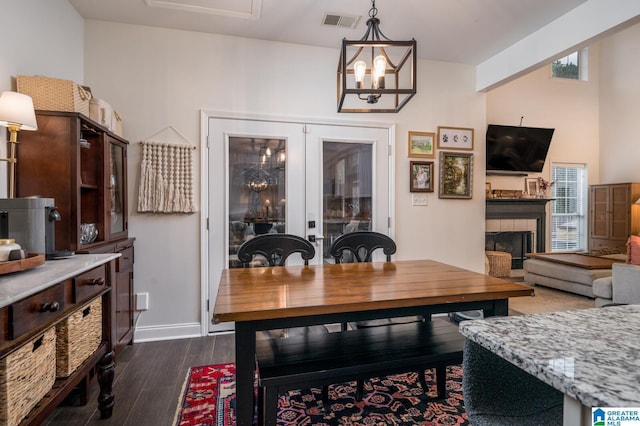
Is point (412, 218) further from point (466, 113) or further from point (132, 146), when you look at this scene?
point (132, 146)

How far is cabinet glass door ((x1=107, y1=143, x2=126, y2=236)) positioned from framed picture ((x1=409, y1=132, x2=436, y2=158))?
9.63 ft

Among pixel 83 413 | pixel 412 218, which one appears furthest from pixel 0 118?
pixel 412 218

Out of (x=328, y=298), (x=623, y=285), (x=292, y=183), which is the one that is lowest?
(x=623, y=285)

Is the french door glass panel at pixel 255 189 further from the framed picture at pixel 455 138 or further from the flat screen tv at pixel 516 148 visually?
the flat screen tv at pixel 516 148

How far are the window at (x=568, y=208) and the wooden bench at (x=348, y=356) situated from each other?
20.5 ft

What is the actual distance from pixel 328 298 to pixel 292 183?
205 cm

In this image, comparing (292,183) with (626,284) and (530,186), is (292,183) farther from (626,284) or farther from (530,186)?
(530,186)

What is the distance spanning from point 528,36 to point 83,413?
4.78 m

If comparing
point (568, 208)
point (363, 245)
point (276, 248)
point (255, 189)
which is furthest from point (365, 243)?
point (568, 208)

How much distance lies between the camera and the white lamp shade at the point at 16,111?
167 centimetres

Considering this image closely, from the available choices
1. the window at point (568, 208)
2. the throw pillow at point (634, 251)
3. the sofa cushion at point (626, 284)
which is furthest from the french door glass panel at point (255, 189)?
the window at point (568, 208)

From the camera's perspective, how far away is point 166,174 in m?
3.01

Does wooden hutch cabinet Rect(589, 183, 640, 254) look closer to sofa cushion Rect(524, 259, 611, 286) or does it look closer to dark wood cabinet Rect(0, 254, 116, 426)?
sofa cushion Rect(524, 259, 611, 286)

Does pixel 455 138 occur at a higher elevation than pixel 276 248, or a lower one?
higher
